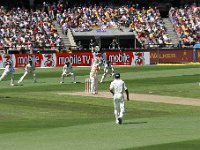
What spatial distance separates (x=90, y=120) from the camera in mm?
28875

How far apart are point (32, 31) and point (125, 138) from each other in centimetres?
5326

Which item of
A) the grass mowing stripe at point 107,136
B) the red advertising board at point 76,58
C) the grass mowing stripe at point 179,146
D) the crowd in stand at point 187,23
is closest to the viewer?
the grass mowing stripe at point 179,146

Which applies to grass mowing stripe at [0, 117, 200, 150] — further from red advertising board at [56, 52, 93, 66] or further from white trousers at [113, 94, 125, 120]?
red advertising board at [56, 52, 93, 66]

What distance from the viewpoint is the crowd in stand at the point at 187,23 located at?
85.3 metres

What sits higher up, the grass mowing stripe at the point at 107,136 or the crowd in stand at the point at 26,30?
the crowd in stand at the point at 26,30

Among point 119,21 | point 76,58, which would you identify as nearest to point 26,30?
point 76,58

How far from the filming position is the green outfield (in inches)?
866

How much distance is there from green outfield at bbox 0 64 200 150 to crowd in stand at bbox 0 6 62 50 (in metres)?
22.9

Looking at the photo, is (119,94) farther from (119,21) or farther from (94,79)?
(119,21)

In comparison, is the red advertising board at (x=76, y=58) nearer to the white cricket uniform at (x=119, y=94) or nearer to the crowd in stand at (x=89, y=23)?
the crowd in stand at (x=89, y=23)

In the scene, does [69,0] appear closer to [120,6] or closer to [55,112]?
[120,6]

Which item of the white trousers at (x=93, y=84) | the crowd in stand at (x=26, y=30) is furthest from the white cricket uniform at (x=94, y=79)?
the crowd in stand at (x=26, y=30)

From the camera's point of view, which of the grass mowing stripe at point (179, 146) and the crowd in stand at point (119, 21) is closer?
the grass mowing stripe at point (179, 146)

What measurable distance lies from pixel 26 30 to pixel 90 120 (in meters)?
47.3
